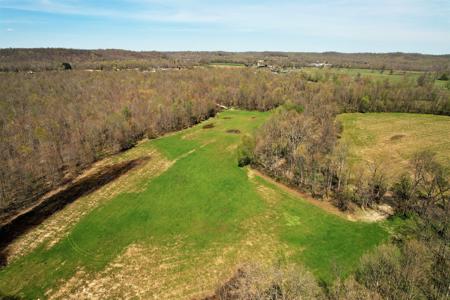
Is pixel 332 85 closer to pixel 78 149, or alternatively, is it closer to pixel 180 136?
pixel 180 136

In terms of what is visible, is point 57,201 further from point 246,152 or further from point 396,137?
point 396,137

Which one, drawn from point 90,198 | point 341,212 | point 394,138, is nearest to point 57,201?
point 90,198

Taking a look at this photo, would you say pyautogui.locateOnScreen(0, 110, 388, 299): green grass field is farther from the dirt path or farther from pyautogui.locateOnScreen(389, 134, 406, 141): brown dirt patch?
pyautogui.locateOnScreen(389, 134, 406, 141): brown dirt patch

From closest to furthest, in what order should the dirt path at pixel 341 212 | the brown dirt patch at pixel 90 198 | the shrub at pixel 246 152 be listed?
the brown dirt patch at pixel 90 198
the dirt path at pixel 341 212
the shrub at pixel 246 152

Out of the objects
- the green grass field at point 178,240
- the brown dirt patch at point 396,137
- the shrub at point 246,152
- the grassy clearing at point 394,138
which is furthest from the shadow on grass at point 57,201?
the brown dirt patch at point 396,137

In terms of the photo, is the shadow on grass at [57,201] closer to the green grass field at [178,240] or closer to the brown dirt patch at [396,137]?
the green grass field at [178,240]

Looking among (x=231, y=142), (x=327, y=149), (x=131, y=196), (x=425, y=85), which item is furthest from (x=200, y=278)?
(x=425, y=85)
